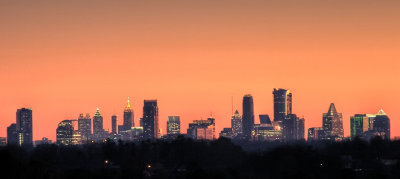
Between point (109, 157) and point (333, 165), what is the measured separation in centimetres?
4413

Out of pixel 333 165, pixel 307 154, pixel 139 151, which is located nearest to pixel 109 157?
pixel 139 151

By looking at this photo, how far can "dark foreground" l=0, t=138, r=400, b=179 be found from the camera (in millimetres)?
121375

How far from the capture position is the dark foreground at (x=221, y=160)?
121375mm

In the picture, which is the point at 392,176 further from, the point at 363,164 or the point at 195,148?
the point at 195,148

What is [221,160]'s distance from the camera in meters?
163

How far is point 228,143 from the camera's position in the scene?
18388 centimetres

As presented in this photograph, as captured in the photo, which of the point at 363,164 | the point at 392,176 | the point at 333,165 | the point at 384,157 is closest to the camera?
the point at 392,176

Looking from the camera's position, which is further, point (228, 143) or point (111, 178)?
point (228, 143)

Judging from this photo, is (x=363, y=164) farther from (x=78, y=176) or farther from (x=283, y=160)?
(x=78, y=176)

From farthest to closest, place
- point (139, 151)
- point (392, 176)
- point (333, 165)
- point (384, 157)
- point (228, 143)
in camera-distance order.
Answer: point (228, 143)
point (139, 151)
point (384, 157)
point (333, 165)
point (392, 176)

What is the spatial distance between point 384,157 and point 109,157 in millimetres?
40653

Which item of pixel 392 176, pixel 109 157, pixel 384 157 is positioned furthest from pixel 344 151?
pixel 392 176

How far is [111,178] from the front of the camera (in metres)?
104

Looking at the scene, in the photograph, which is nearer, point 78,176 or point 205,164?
point 78,176
